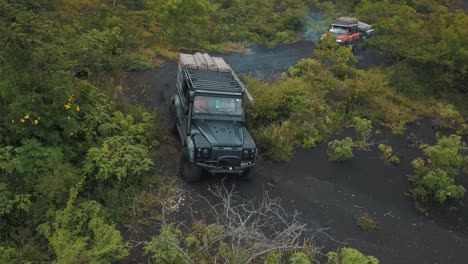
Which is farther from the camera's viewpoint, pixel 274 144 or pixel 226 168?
pixel 274 144

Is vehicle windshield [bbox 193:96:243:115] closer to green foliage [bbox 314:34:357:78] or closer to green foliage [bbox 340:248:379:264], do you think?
green foliage [bbox 340:248:379:264]

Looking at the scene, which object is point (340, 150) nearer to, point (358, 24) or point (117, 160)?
point (117, 160)

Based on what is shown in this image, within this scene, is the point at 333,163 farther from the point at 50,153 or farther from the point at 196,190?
the point at 50,153

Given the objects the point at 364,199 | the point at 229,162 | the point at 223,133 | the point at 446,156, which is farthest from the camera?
the point at 446,156

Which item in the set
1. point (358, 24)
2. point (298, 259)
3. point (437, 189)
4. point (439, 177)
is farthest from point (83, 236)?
point (358, 24)

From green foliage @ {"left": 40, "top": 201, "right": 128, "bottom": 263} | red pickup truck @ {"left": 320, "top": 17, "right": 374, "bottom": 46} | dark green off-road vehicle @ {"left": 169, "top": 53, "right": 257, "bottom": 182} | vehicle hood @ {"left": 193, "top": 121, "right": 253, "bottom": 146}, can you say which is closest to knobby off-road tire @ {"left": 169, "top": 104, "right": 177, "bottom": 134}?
dark green off-road vehicle @ {"left": 169, "top": 53, "right": 257, "bottom": 182}
